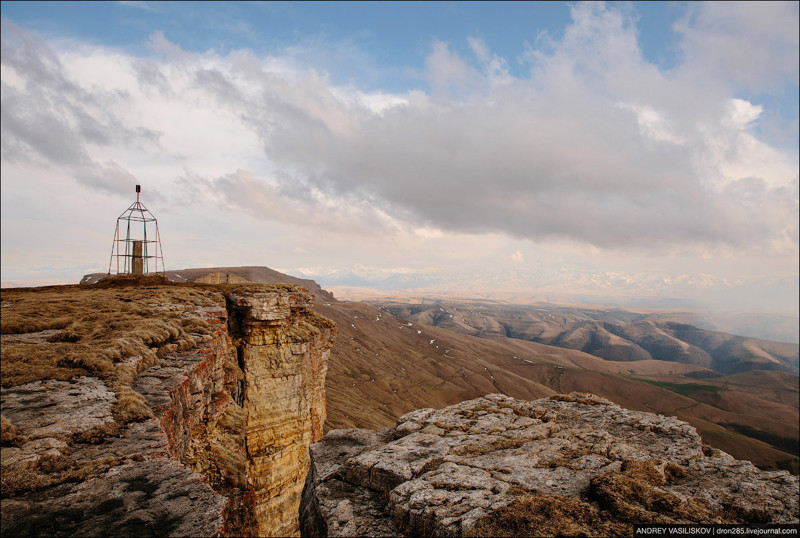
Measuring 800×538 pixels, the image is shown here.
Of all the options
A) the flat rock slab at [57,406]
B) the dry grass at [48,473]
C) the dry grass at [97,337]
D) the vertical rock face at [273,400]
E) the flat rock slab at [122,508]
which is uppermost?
the dry grass at [97,337]

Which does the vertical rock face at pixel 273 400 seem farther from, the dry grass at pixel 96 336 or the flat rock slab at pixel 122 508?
the flat rock slab at pixel 122 508

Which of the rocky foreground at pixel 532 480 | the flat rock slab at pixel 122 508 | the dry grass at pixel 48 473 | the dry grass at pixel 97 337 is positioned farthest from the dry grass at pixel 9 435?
the rocky foreground at pixel 532 480

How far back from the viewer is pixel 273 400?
2162 centimetres

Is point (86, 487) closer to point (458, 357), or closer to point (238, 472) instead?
point (238, 472)

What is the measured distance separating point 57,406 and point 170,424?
82.8 inches

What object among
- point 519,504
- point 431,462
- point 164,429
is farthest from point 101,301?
point 519,504

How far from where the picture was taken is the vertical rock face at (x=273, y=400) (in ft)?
68.0

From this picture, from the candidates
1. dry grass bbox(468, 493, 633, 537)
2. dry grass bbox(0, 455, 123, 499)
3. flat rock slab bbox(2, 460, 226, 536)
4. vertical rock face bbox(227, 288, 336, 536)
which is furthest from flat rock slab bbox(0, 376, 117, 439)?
vertical rock face bbox(227, 288, 336, 536)

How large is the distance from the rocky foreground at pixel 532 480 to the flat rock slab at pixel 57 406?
504 cm

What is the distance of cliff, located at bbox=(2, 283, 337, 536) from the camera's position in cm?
514

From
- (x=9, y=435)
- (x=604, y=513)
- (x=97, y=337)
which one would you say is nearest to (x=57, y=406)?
(x=9, y=435)

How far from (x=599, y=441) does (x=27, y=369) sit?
13892mm

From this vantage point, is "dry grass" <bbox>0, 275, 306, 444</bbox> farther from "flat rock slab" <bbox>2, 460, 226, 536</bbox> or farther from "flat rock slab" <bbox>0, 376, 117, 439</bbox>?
"flat rock slab" <bbox>2, 460, 226, 536</bbox>

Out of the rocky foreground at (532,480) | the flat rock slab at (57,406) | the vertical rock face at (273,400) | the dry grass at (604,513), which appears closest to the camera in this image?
the dry grass at (604,513)
